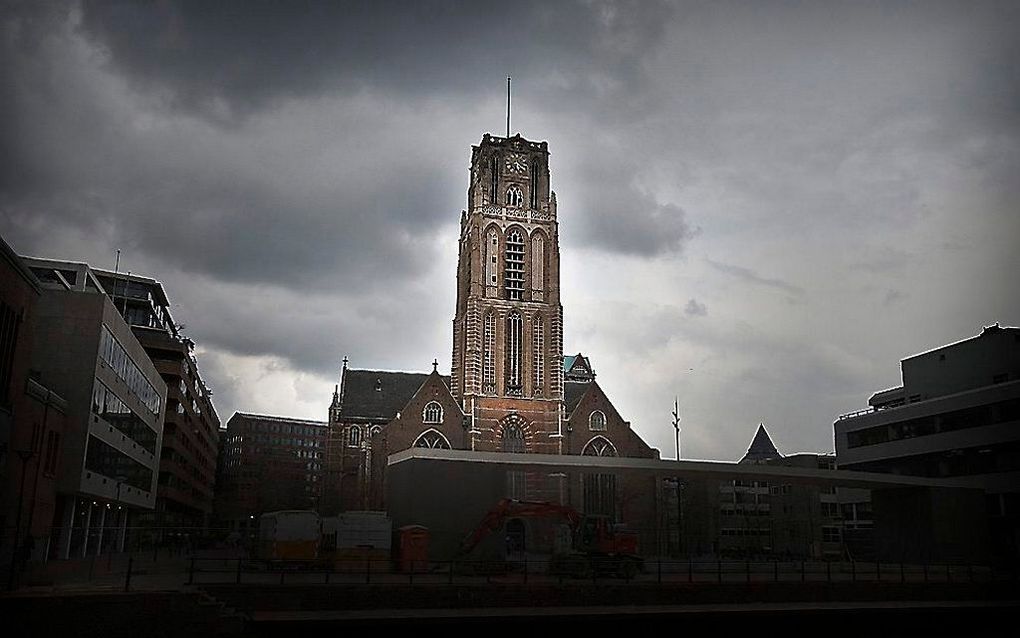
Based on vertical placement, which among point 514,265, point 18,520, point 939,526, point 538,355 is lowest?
point 18,520

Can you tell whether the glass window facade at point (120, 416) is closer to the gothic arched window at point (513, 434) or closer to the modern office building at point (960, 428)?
the gothic arched window at point (513, 434)

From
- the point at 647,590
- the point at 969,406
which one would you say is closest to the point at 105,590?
the point at 647,590

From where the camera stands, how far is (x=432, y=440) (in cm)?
8138

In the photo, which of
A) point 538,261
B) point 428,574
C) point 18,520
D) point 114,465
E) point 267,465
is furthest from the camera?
point 267,465

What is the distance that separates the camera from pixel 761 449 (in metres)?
134

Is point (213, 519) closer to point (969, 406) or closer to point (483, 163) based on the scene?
point (483, 163)

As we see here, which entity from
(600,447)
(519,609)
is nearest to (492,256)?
(600,447)

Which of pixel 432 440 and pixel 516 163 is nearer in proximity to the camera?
pixel 432 440

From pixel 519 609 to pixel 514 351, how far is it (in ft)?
186

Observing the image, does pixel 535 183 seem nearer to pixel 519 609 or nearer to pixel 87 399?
pixel 87 399

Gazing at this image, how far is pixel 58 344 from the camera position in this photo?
4134 centimetres

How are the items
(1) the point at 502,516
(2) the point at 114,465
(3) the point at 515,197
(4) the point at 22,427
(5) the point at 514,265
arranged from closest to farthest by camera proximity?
1. (4) the point at 22,427
2. (1) the point at 502,516
3. (2) the point at 114,465
4. (5) the point at 514,265
5. (3) the point at 515,197

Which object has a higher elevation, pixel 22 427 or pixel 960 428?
pixel 960 428

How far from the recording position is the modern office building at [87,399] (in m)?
40.9
